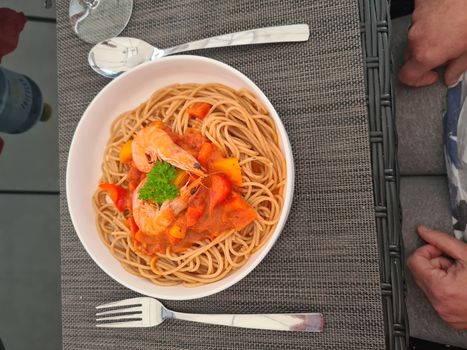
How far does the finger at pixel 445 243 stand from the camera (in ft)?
3.28

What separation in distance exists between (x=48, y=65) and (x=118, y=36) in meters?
0.76

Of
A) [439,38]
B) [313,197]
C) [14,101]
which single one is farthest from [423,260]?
[14,101]

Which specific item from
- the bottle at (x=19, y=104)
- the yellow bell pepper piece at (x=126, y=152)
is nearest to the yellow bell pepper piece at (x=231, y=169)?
the yellow bell pepper piece at (x=126, y=152)

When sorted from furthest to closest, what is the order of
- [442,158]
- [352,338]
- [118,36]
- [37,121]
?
[37,121] < [442,158] < [118,36] < [352,338]


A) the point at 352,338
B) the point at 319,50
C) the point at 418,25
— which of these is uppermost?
the point at 418,25

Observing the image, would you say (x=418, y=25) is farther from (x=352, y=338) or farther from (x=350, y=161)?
(x=352, y=338)

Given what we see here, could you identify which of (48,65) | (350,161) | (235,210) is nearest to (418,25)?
(350,161)

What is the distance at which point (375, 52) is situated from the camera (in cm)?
84

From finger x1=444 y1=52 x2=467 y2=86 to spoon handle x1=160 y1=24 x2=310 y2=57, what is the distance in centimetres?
43

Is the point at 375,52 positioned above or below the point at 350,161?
above

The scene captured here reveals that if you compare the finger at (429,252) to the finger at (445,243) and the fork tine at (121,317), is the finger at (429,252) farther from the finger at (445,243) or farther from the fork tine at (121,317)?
the fork tine at (121,317)

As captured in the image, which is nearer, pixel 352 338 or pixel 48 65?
pixel 352 338

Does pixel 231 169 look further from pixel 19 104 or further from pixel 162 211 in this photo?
pixel 19 104

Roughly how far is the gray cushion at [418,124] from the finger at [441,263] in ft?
0.77
